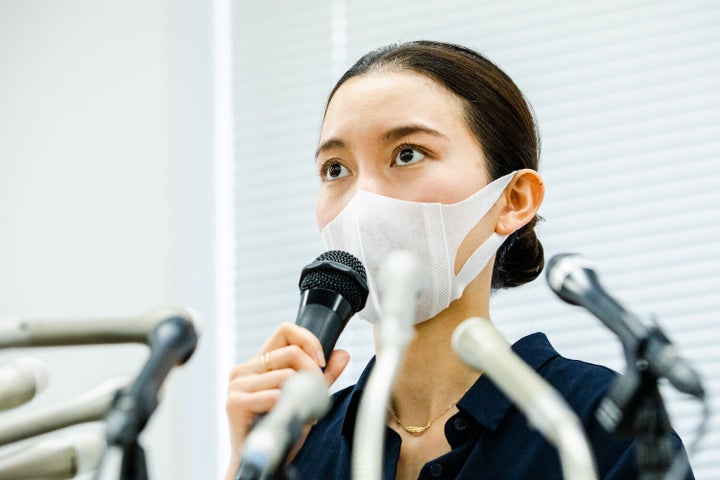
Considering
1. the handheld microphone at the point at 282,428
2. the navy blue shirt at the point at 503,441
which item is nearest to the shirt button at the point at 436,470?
the navy blue shirt at the point at 503,441

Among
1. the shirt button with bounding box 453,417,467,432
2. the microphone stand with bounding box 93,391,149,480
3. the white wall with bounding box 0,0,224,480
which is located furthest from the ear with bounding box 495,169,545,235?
the white wall with bounding box 0,0,224,480

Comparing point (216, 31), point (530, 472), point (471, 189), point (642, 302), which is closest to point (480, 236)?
point (471, 189)

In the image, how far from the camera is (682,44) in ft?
7.00

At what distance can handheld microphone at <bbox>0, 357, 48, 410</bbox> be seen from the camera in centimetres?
75

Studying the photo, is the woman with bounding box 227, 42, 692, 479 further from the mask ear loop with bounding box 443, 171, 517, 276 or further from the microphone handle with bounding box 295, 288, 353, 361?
the microphone handle with bounding box 295, 288, 353, 361

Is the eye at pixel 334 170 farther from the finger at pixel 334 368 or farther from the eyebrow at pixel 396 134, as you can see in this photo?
the finger at pixel 334 368

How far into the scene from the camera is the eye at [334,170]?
1.25 metres

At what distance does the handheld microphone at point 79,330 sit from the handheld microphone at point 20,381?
5 cm

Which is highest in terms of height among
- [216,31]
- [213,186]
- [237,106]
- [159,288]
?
[216,31]

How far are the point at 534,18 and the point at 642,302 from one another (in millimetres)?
653

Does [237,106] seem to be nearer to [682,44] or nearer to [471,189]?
[682,44]

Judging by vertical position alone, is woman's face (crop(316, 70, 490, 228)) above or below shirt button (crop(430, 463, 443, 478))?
above

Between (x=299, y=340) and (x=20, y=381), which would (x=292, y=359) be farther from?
(x=20, y=381)

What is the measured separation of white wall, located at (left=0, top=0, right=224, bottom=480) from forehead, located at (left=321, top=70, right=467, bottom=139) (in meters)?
1.09
